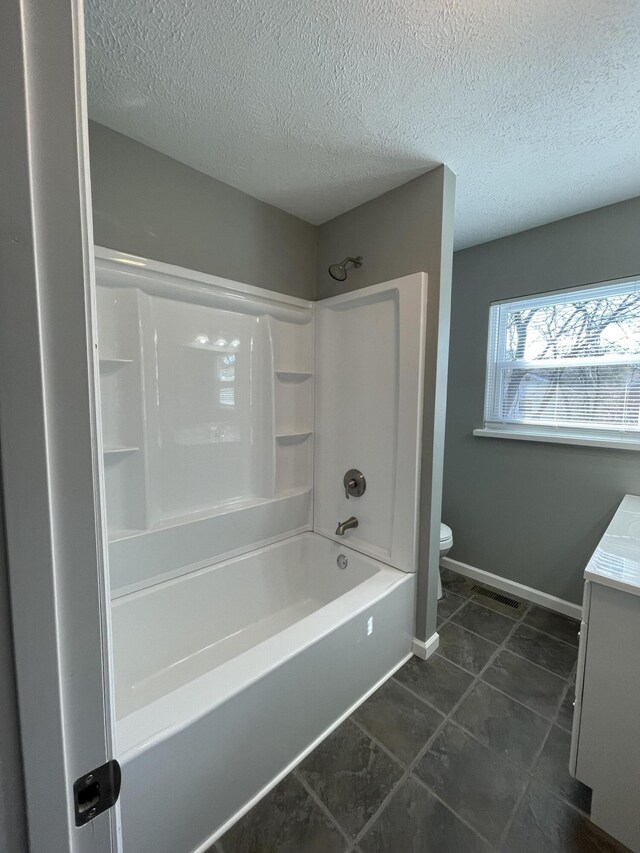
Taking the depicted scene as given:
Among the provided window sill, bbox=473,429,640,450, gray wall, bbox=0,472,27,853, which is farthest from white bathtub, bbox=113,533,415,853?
window sill, bbox=473,429,640,450

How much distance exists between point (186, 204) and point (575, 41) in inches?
59.9

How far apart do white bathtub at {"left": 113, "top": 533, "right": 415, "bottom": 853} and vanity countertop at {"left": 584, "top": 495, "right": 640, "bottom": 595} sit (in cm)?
83

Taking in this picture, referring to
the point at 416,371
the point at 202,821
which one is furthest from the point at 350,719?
the point at 416,371

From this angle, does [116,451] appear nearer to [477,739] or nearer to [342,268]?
[342,268]

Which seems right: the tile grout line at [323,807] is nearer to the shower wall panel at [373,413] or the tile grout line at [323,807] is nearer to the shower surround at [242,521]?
the shower surround at [242,521]

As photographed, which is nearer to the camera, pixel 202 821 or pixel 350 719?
pixel 202 821

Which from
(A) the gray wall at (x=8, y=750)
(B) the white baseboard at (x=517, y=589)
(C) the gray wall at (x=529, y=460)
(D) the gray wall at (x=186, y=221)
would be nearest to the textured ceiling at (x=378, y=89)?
(D) the gray wall at (x=186, y=221)

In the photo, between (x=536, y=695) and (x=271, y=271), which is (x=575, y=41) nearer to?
(x=271, y=271)

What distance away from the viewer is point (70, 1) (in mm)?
366

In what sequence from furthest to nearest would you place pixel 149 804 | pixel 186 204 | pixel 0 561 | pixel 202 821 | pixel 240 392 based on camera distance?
1. pixel 240 392
2. pixel 186 204
3. pixel 202 821
4. pixel 149 804
5. pixel 0 561

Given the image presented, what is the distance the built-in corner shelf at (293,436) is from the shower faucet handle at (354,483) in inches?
14.5

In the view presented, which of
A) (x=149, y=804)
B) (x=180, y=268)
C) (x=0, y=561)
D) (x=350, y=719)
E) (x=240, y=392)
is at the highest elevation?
(x=180, y=268)

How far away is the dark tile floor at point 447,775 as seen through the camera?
43.2 inches

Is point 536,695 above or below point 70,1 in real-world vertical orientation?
below
